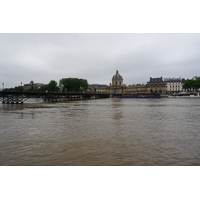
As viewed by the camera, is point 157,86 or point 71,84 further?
point 157,86

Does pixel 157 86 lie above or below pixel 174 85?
below

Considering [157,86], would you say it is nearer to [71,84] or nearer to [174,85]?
[174,85]

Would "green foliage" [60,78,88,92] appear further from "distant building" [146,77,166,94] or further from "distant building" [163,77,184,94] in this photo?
"distant building" [163,77,184,94]

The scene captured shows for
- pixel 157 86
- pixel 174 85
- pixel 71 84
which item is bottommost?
pixel 157 86

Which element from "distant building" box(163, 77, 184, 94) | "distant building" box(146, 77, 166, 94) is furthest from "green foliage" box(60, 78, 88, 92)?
"distant building" box(163, 77, 184, 94)

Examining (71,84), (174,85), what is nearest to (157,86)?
(174,85)

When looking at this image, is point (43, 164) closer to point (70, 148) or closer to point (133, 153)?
point (70, 148)

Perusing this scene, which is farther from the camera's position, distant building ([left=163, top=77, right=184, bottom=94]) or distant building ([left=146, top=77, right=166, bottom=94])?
distant building ([left=163, top=77, right=184, bottom=94])

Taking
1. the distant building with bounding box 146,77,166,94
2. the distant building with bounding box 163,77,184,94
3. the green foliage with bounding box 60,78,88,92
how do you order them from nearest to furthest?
the green foliage with bounding box 60,78,88,92, the distant building with bounding box 146,77,166,94, the distant building with bounding box 163,77,184,94

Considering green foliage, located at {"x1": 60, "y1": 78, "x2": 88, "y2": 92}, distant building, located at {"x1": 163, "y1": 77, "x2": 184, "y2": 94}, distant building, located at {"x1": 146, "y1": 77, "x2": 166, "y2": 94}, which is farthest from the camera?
distant building, located at {"x1": 163, "y1": 77, "x2": 184, "y2": 94}

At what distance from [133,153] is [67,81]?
12087 centimetres

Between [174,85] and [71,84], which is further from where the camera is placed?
[174,85]

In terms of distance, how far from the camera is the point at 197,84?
137 metres
